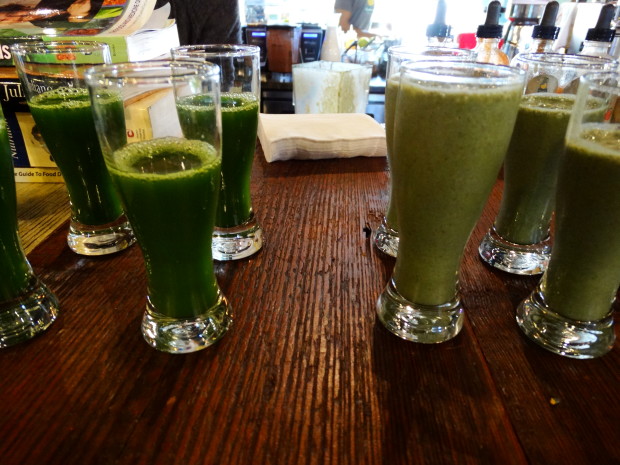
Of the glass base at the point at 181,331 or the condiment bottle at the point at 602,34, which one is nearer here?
the glass base at the point at 181,331

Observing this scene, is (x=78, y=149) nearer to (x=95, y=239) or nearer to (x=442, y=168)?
(x=95, y=239)

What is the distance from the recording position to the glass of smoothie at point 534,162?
71 cm

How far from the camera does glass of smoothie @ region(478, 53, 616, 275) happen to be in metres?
0.71

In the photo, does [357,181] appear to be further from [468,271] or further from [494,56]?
[494,56]

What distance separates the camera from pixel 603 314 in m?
0.65

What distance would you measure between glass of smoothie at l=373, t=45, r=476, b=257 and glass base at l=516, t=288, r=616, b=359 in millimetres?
301

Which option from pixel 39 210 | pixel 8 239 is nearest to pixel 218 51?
pixel 8 239

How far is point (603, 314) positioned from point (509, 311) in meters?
0.13

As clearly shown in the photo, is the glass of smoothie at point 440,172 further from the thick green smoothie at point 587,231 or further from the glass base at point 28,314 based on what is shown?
the glass base at point 28,314

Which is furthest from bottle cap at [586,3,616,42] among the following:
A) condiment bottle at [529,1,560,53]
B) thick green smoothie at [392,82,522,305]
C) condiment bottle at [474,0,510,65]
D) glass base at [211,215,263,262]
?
glass base at [211,215,263,262]

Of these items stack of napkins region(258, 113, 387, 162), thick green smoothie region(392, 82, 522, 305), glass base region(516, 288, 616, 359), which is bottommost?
glass base region(516, 288, 616, 359)

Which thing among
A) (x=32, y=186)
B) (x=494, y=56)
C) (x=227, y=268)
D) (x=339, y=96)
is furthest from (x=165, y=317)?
(x=339, y=96)

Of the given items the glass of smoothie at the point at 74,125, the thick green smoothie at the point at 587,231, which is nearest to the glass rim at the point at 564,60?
the thick green smoothie at the point at 587,231

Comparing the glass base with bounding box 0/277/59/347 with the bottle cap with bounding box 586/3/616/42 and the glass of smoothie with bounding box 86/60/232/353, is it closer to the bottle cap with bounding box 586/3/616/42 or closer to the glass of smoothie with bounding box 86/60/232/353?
the glass of smoothie with bounding box 86/60/232/353
